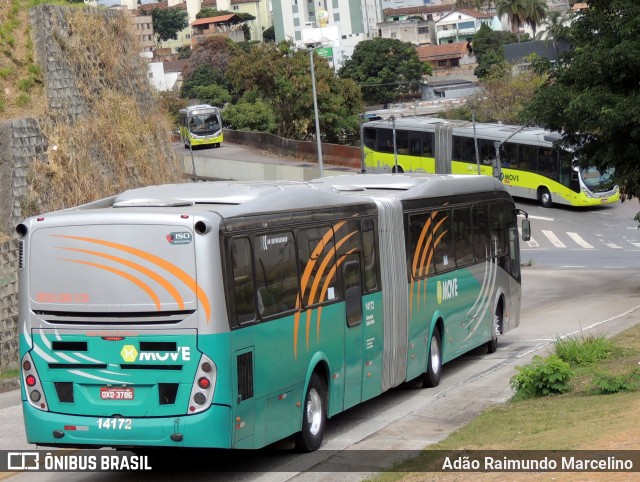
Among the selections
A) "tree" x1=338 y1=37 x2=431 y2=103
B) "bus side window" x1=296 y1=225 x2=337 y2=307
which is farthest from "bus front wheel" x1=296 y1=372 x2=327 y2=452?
"tree" x1=338 y1=37 x2=431 y2=103

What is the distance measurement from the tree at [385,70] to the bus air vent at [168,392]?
124m

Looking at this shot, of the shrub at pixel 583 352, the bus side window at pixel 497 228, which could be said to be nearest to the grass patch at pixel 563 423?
the shrub at pixel 583 352

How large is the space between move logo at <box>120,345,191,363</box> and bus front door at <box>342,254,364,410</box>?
11.9 ft

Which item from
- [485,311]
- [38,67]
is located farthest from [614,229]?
[485,311]

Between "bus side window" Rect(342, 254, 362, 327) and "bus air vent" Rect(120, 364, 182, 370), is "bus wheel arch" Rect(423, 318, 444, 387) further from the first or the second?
"bus air vent" Rect(120, 364, 182, 370)

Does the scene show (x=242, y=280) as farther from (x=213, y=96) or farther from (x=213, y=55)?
(x=213, y=55)

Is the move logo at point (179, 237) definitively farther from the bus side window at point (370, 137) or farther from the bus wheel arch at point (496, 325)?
the bus side window at point (370, 137)

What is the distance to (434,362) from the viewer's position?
18062mm

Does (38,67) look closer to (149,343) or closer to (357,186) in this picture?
(357,186)

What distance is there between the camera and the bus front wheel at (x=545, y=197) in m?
62.6

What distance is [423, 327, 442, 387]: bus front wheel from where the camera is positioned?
17.8 metres

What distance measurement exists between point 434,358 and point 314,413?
17.1 ft

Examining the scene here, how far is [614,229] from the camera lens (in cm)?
5725

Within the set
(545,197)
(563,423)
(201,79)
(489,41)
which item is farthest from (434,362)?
(489,41)
